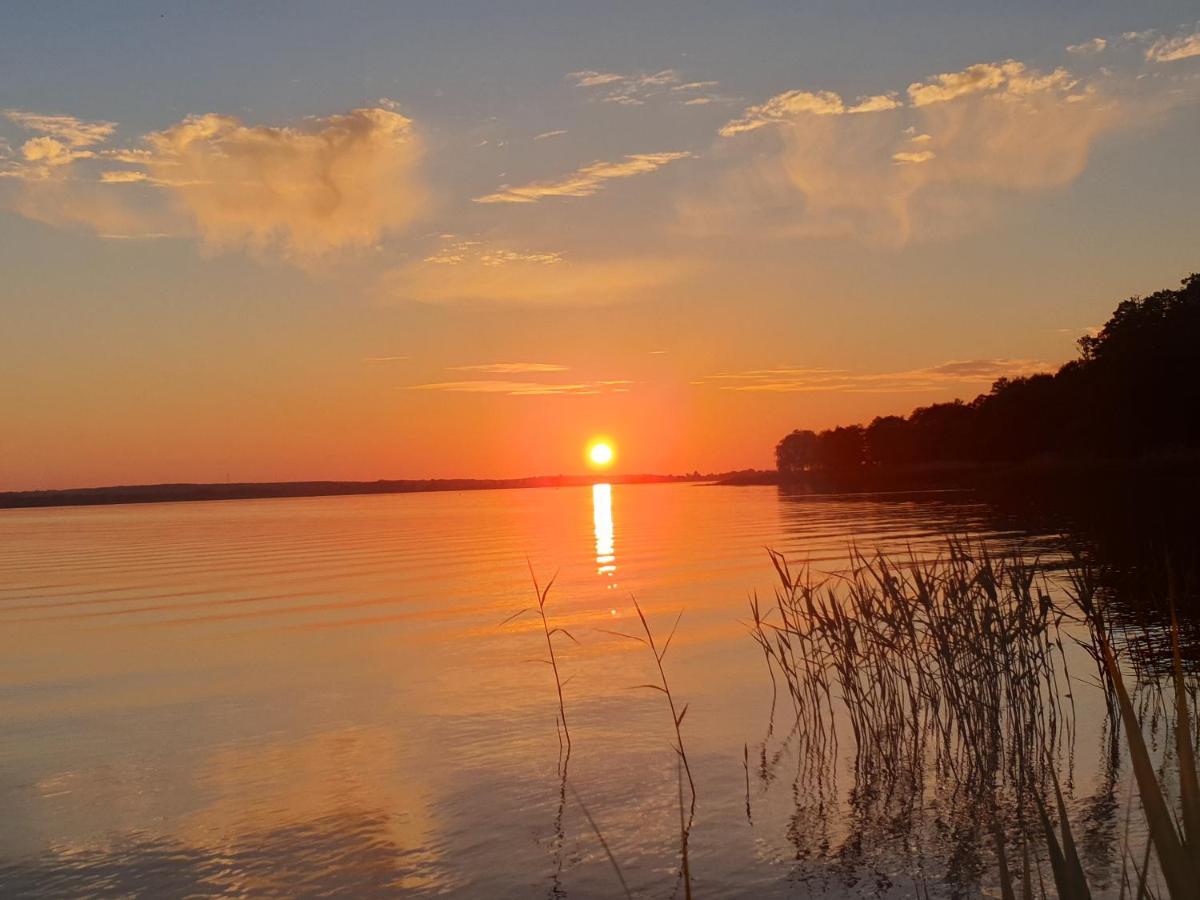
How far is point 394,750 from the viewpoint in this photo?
15.8 m

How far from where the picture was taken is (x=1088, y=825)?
1101 centimetres

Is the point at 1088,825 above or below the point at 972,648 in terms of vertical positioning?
below

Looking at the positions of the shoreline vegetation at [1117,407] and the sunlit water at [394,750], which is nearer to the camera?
the sunlit water at [394,750]

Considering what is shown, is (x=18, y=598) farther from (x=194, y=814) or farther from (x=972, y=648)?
(x=972, y=648)

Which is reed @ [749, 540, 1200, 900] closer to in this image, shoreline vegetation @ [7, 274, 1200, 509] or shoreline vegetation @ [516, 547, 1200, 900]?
shoreline vegetation @ [516, 547, 1200, 900]

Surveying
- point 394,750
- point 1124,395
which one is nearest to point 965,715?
point 394,750

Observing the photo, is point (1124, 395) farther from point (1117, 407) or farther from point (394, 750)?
point (394, 750)

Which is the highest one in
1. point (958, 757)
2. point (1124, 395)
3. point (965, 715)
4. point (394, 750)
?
point (1124, 395)

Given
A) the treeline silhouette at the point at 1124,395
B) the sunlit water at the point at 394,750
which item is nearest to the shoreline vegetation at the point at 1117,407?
the treeline silhouette at the point at 1124,395

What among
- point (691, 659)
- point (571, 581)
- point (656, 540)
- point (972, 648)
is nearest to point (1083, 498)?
point (656, 540)

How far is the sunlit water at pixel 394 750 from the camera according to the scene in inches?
423

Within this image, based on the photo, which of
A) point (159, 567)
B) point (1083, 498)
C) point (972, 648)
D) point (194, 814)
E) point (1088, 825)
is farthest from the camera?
point (1083, 498)

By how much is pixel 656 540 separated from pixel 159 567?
26.3 meters

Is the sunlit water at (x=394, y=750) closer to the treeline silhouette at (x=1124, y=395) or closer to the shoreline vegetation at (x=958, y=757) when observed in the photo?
the shoreline vegetation at (x=958, y=757)
